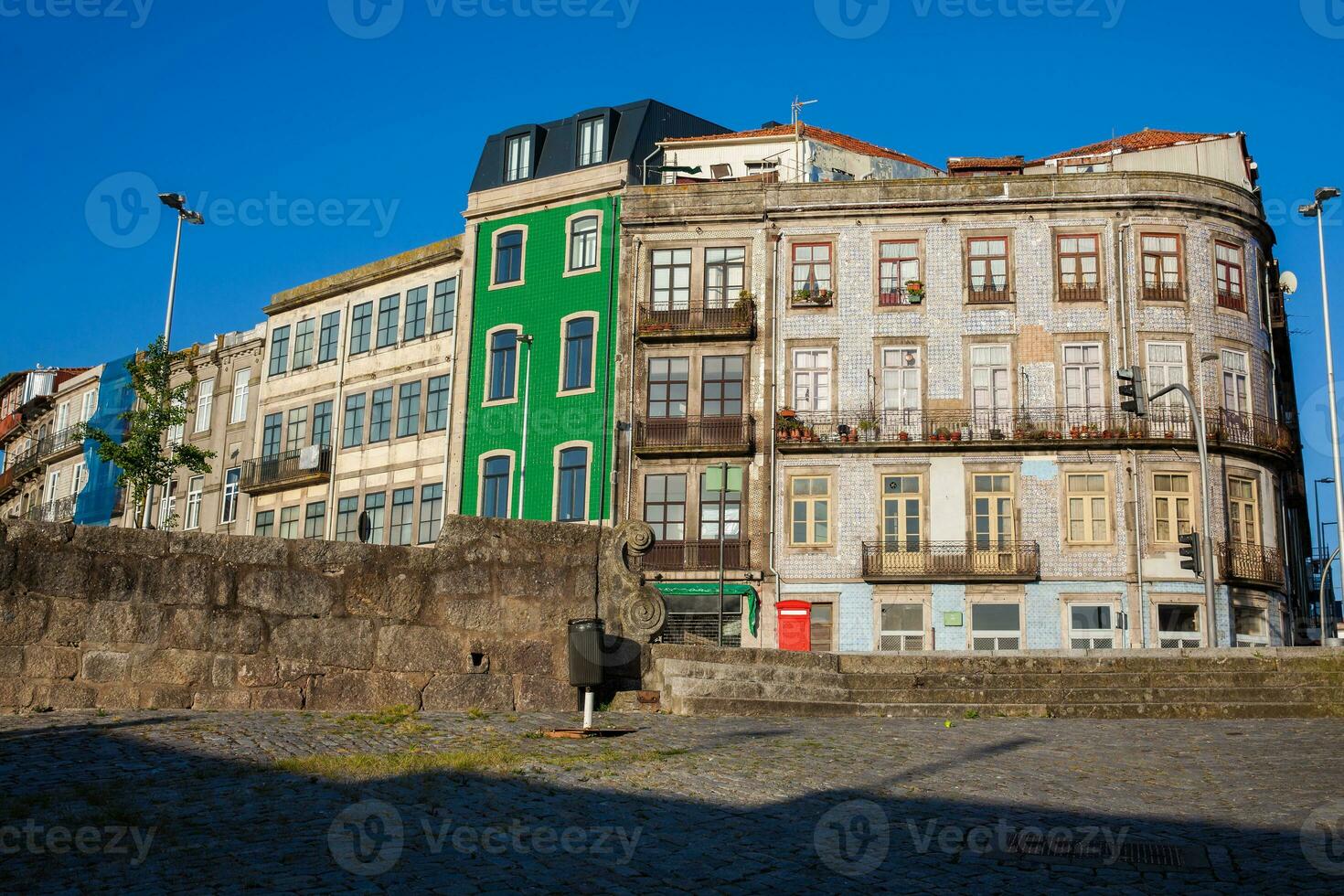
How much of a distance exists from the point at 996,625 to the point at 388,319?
21.0m

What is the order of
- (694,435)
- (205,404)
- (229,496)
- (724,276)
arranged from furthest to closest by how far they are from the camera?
1. (205,404)
2. (229,496)
3. (724,276)
4. (694,435)

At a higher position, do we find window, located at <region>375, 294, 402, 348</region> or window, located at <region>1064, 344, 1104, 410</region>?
window, located at <region>375, 294, 402, 348</region>

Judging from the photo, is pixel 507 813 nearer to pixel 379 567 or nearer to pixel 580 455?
pixel 379 567

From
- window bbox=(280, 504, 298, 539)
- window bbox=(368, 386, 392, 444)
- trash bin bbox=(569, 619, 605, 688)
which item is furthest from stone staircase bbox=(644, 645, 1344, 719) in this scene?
window bbox=(280, 504, 298, 539)

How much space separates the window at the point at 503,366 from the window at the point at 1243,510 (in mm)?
19316

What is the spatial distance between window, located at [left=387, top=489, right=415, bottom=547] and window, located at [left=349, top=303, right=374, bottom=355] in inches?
218

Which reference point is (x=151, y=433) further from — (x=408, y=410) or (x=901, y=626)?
(x=901, y=626)

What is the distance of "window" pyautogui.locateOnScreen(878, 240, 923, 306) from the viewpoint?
125 ft

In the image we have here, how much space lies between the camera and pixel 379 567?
524 inches

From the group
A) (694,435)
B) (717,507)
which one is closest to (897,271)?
(694,435)

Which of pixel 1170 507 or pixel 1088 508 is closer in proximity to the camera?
pixel 1170 507

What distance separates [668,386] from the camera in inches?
1538

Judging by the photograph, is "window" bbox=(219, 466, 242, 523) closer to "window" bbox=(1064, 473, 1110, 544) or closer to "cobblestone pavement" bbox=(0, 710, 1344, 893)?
"window" bbox=(1064, 473, 1110, 544)

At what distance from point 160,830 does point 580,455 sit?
3207 centimetres
